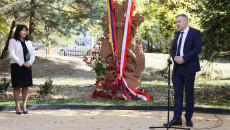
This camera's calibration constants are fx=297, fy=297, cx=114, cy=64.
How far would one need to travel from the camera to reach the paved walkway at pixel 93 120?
209 inches

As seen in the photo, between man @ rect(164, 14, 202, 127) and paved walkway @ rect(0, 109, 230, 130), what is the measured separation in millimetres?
416

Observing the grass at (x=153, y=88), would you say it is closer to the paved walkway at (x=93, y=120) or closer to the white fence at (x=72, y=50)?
the paved walkway at (x=93, y=120)

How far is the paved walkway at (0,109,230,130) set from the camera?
5.31m

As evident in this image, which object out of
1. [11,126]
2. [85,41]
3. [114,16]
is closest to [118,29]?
[114,16]

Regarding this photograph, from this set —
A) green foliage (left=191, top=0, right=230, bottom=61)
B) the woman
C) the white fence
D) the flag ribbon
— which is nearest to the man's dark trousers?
the flag ribbon

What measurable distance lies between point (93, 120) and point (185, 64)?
2.07 m

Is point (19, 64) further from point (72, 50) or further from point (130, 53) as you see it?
point (72, 50)

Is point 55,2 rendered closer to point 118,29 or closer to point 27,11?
point 27,11

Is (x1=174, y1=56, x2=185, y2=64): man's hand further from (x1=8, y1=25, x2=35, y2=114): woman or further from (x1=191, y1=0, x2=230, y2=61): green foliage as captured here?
(x1=191, y1=0, x2=230, y2=61): green foliage

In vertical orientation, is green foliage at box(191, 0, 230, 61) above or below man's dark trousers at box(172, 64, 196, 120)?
above

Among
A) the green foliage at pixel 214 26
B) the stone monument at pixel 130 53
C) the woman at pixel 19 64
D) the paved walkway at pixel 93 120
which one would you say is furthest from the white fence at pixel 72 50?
the paved walkway at pixel 93 120

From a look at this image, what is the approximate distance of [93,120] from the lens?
19.1 feet

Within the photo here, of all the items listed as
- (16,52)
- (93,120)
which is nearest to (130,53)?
(93,120)

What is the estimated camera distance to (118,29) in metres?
8.63
